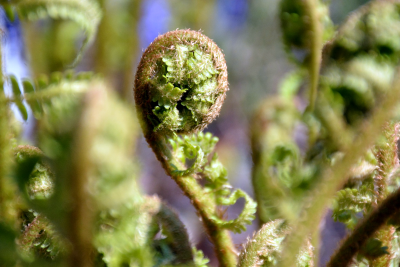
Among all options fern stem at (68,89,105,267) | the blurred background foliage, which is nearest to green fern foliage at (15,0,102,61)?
the blurred background foliage

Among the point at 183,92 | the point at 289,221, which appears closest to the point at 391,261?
the point at 289,221

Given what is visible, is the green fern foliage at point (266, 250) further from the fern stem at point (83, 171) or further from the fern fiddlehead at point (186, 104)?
the fern stem at point (83, 171)

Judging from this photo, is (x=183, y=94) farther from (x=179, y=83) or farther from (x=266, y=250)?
(x=266, y=250)

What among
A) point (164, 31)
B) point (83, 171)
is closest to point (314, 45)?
point (164, 31)

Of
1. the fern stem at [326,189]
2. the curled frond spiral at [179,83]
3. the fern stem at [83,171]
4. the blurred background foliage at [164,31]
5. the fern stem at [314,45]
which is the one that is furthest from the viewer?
the blurred background foliage at [164,31]

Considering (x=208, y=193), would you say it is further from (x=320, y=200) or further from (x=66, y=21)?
(x=66, y=21)

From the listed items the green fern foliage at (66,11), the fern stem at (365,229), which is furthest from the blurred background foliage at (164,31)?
the fern stem at (365,229)

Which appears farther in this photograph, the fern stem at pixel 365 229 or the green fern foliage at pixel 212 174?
the green fern foliage at pixel 212 174
